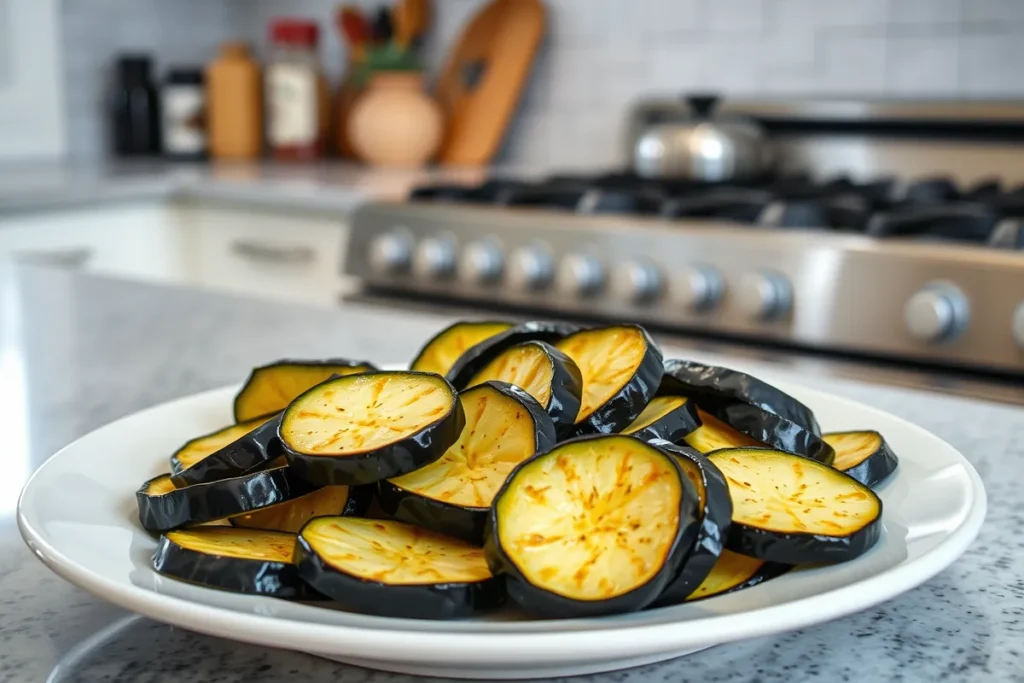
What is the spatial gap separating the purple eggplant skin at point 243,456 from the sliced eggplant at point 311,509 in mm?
19

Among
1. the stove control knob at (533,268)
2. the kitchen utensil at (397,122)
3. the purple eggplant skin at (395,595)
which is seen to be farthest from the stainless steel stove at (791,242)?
the purple eggplant skin at (395,595)

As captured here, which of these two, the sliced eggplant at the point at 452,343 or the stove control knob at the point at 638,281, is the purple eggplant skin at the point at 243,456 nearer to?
the sliced eggplant at the point at 452,343

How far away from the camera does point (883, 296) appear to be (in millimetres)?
1280

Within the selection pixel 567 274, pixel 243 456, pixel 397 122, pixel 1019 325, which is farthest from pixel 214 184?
pixel 243 456

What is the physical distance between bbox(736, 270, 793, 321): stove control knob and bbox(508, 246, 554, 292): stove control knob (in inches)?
11.5

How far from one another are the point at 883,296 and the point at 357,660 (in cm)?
102

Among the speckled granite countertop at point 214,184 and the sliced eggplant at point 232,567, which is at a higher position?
the speckled granite countertop at point 214,184

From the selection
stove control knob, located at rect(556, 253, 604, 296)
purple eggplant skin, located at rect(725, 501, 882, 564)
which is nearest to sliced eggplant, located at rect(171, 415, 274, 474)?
purple eggplant skin, located at rect(725, 501, 882, 564)

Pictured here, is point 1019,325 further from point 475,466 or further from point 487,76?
point 487,76

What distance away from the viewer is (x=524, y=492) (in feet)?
1.21

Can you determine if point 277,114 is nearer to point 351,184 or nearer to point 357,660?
point 351,184

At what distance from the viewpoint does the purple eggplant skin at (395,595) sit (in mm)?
346

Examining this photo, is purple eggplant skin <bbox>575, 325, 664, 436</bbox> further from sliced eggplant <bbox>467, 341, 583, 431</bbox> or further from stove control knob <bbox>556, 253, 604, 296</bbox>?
stove control knob <bbox>556, 253, 604, 296</bbox>

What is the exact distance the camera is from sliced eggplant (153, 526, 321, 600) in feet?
1.19
